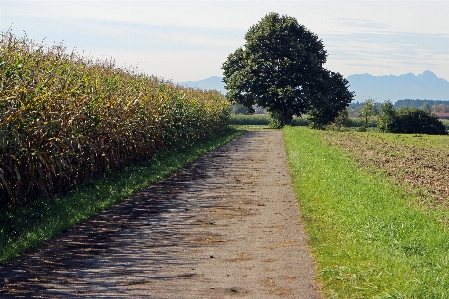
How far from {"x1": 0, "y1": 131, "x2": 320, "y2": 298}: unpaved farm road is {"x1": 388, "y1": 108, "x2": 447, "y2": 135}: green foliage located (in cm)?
5633

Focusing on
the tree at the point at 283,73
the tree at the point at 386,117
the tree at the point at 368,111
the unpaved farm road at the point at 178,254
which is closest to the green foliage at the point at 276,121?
the tree at the point at 283,73

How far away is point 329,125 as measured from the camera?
235 feet

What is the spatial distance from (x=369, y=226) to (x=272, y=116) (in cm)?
5961

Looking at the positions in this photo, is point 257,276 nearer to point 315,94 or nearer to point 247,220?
point 247,220

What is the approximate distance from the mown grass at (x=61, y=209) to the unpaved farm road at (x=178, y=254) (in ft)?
0.85

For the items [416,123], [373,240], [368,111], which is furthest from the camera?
[368,111]

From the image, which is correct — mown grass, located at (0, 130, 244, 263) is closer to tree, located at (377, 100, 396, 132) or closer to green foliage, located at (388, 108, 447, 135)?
tree, located at (377, 100, 396, 132)

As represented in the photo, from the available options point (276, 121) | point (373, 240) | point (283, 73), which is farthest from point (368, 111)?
point (373, 240)

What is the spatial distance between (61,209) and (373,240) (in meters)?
6.06

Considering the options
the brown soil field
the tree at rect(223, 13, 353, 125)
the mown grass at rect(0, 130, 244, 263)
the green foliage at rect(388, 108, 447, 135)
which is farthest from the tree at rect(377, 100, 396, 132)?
the mown grass at rect(0, 130, 244, 263)

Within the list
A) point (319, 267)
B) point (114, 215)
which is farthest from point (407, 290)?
point (114, 215)

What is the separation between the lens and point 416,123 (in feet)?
222

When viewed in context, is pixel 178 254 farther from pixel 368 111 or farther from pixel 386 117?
pixel 368 111

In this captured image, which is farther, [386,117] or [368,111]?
[368,111]
